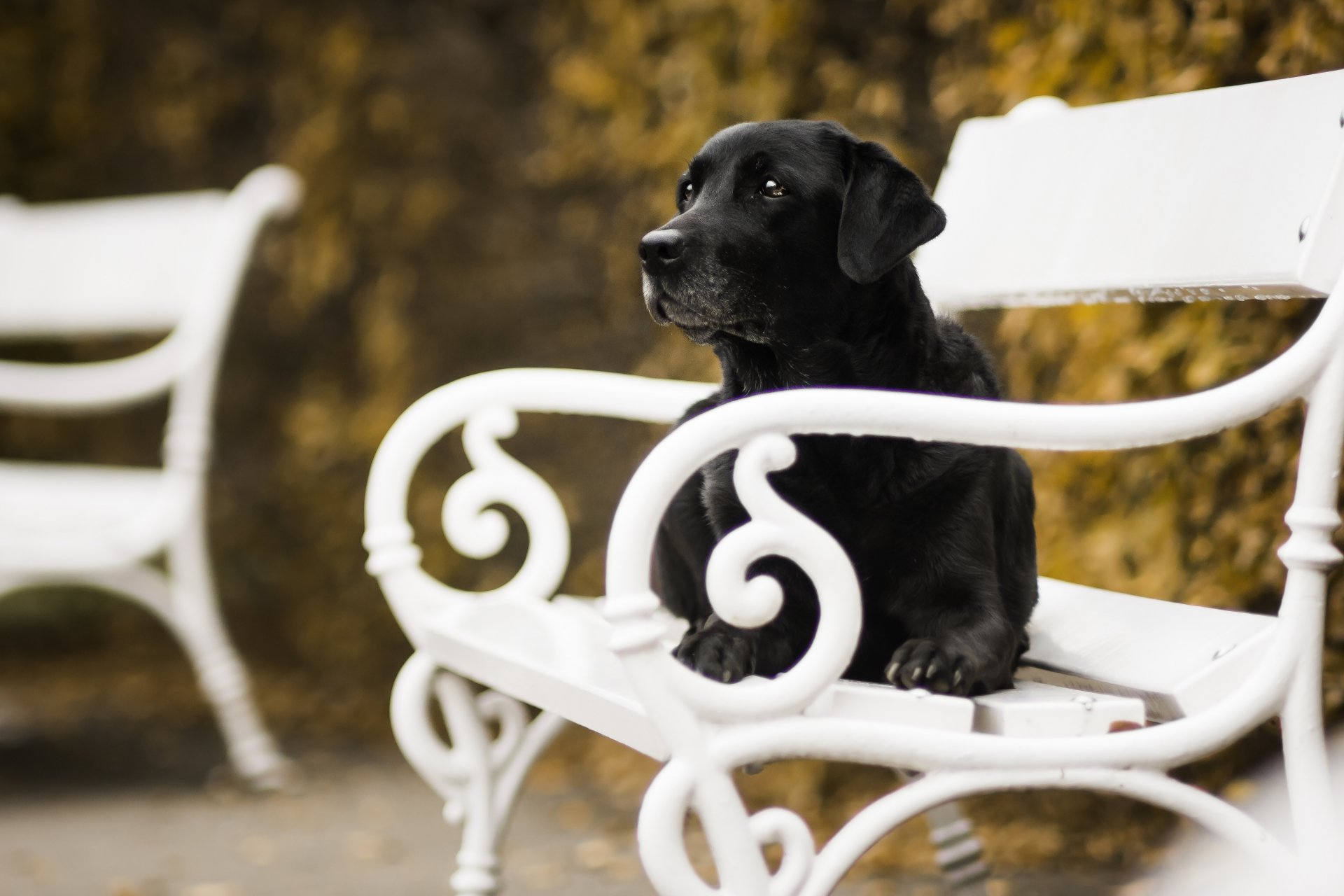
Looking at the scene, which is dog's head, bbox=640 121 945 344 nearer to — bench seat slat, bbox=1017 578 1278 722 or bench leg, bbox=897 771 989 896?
bench seat slat, bbox=1017 578 1278 722

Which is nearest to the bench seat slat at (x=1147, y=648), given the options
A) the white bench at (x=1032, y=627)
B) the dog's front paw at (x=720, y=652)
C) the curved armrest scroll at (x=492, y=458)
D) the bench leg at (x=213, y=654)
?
the white bench at (x=1032, y=627)

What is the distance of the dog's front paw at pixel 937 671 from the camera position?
1375 millimetres

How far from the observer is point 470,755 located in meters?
2.04

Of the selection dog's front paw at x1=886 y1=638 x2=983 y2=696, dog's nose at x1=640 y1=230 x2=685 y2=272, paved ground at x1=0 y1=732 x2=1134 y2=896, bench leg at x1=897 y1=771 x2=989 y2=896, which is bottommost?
paved ground at x1=0 y1=732 x2=1134 y2=896

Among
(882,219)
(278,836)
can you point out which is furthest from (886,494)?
(278,836)

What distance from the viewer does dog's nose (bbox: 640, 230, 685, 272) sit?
168 cm

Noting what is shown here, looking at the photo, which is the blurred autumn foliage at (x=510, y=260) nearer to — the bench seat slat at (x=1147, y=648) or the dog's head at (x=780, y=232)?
the bench seat slat at (x=1147, y=648)

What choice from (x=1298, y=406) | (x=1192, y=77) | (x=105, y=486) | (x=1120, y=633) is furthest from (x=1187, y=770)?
(x=105, y=486)

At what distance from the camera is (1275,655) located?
140cm

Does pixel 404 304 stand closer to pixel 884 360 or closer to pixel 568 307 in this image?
pixel 568 307

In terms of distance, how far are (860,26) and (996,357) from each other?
2.79 ft

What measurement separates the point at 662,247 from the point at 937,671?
641mm

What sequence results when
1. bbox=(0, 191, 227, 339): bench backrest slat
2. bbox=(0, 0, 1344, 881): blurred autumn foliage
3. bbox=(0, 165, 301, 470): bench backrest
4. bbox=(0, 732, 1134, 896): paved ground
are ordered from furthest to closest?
bbox=(0, 191, 227, 339): bench backrest slat, bbox=(0, 165, 301, 470): bench backrest, bbox=(0, 732, 1134, 896): paved ground, bbox=(0, 0, 1344, 881): blurred autumn foliage

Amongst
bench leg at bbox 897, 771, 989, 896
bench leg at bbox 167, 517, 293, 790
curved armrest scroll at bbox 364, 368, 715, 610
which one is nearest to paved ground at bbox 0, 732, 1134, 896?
bench leg at bbox 167, 517, 293, 790
